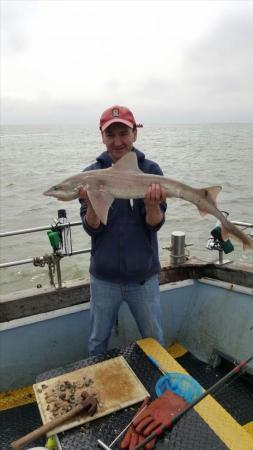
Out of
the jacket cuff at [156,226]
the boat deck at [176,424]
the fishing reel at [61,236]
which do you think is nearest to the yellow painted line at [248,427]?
the boat deck at [176,424]

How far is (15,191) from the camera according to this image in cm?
2220

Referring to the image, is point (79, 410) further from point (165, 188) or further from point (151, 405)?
point (165, 188)

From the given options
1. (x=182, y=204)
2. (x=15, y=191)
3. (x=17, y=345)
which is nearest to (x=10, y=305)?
(x=17, y=345)

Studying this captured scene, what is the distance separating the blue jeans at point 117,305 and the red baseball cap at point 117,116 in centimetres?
150

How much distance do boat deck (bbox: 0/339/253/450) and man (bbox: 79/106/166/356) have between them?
1.26 ft

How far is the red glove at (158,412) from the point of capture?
250 centimetres

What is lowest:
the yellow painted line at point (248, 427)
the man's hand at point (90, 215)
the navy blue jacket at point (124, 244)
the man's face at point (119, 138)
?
the yellow painted line at point (248, 427)

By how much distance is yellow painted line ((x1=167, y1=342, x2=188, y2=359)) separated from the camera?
4992mm

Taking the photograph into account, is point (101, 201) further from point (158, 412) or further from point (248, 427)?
point (248, 427)

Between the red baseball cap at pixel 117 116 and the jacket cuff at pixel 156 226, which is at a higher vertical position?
the red baseball cap at pixel 117 116

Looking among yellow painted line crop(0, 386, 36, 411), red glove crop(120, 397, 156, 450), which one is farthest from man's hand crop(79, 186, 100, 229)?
yellow painted line crop(0, 386, 36, 411)

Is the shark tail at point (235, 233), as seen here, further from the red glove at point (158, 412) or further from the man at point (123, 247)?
the red glove at point (158, 412)

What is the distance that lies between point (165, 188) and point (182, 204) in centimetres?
1426

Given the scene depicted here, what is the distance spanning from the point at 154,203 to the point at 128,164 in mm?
428
